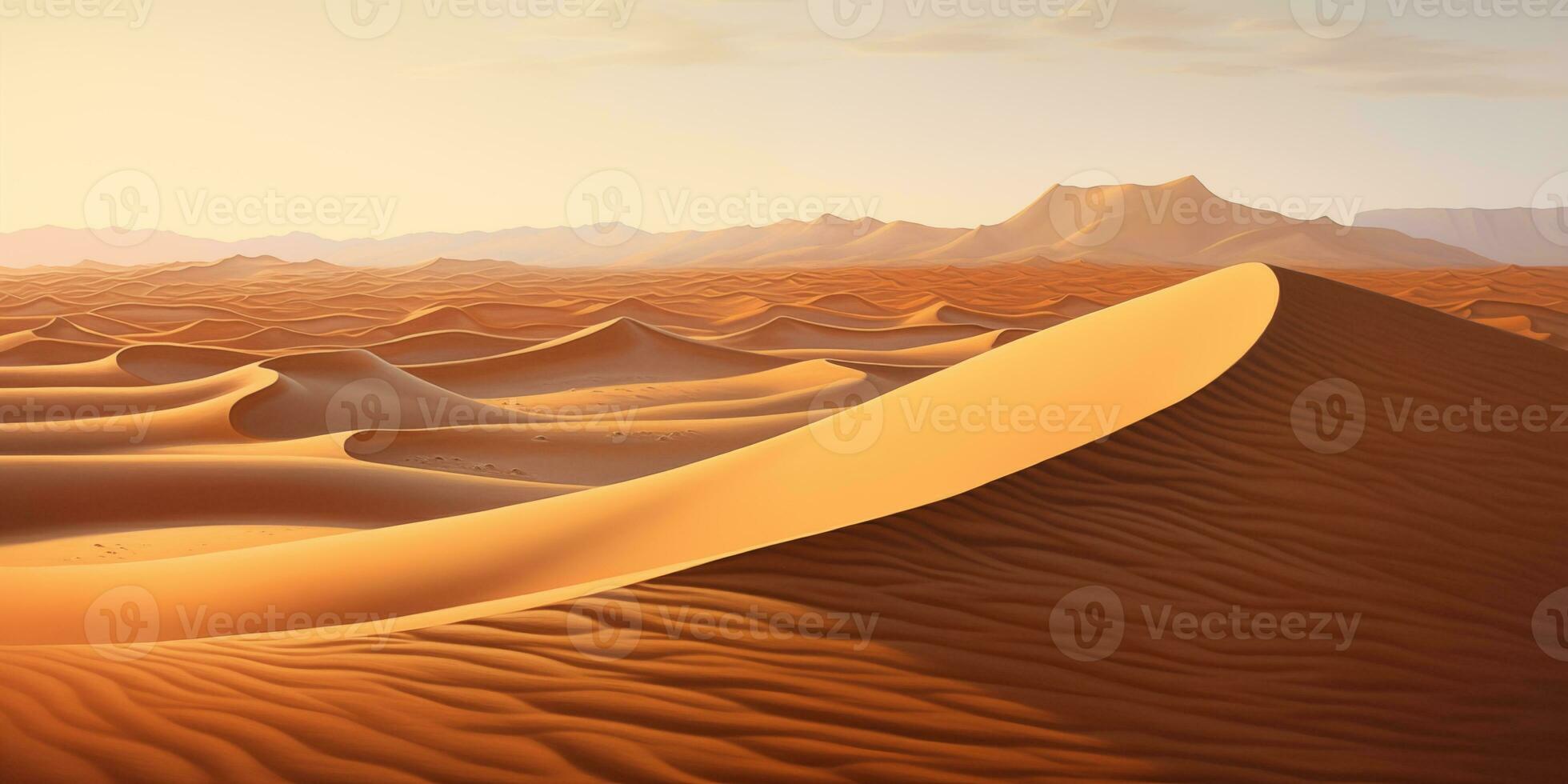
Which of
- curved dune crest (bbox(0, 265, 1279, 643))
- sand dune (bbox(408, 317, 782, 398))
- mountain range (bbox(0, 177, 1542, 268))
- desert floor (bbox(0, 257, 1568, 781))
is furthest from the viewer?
mountain range (bbox(0, 177, 1542, 268))

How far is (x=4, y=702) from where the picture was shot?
10.2 feet

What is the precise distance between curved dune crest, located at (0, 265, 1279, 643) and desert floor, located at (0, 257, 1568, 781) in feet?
0.12

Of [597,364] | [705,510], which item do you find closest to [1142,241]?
[597,364]

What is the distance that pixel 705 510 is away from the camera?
655 cm

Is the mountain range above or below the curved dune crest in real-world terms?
above

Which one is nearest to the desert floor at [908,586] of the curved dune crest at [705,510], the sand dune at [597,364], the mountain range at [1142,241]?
the curved dune crest at [705,510]

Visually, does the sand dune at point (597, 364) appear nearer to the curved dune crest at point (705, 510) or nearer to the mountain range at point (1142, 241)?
the curved dune crest at point (705, 510)

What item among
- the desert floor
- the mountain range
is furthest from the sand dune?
the mountain range

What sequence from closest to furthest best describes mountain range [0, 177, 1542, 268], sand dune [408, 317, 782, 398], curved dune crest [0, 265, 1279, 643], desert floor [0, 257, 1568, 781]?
desert floor [0, 257, 1568, 781] < curved dune crest [0, 265, 1279, 643] < sand dune [408, 317, 782, 398] < mountain range [0, 177, 1542, 268]

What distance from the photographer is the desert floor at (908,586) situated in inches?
123

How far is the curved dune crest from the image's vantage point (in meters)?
5.74

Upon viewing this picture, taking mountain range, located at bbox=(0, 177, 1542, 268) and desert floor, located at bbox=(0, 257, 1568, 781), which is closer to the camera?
desert floor, located at bbox=(0, 257, 1568, 781)

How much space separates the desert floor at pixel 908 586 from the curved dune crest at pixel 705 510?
4 centimetres

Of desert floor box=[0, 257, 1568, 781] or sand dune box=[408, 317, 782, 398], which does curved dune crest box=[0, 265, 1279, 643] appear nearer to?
desert floor box=[0, 257, 1568, 781]
